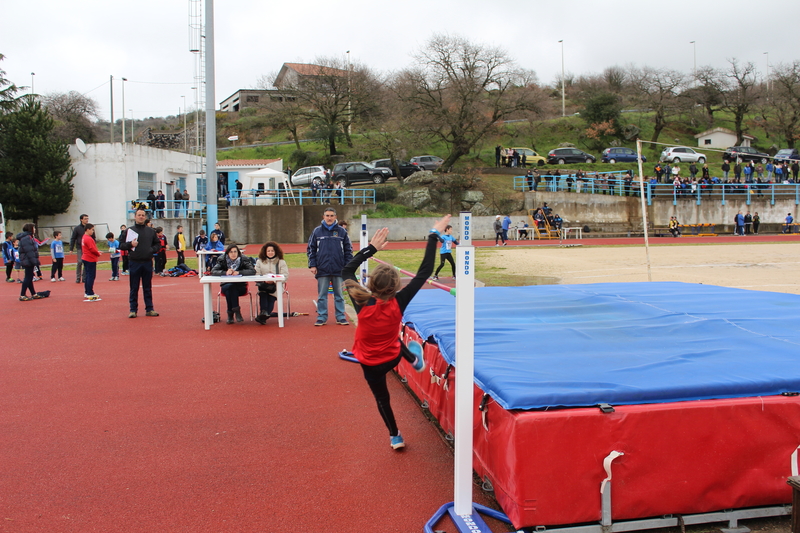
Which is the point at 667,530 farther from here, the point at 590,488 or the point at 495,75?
the point at 495,75

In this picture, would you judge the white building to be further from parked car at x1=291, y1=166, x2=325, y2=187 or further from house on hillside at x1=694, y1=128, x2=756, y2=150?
house on hillside at x1=694, y1=128, x2=756, y2=150

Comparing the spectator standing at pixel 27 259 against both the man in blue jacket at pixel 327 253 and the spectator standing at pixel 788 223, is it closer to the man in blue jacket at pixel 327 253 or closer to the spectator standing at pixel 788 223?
the man in blue jacket at pixel 327 253

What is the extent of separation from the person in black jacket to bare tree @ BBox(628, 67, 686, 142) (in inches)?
2340

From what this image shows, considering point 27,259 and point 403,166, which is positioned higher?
point 403,166

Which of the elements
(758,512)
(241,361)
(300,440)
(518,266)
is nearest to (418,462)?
(300,440)

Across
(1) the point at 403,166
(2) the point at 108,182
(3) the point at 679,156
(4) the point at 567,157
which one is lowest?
(2) the point at 108,182

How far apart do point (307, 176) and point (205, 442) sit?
37694mm

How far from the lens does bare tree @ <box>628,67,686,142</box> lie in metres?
59.3

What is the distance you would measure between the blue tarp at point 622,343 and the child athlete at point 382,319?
23.6 inches

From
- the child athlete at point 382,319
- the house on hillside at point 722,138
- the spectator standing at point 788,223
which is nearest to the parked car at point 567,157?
the spectator standing at point 788,223

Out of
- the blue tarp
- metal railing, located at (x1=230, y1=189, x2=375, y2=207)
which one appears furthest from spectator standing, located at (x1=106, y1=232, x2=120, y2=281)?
metal railing, located at (x1=230, y1=189, x2=375, y2=207)

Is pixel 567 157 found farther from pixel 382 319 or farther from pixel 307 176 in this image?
pixel 382 319

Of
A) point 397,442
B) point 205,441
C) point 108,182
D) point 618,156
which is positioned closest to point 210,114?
point 108,182

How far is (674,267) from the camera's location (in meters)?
18.1
